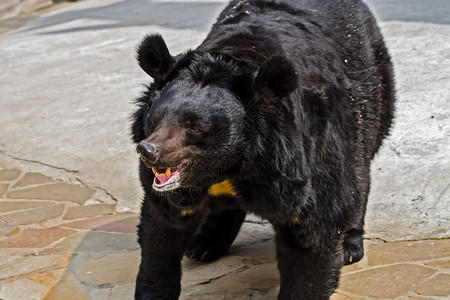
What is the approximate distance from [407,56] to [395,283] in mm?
A: 3569

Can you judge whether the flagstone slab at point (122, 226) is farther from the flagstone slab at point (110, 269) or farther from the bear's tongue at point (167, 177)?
the bear's tongue at point (167, 177)

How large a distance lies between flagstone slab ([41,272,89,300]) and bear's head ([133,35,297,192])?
1219 mm

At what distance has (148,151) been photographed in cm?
284

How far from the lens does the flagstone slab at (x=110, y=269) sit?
4.26 meters

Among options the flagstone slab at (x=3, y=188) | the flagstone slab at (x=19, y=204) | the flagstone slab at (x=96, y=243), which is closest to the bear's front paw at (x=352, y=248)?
the flagstone slab at (x=96, y=243)

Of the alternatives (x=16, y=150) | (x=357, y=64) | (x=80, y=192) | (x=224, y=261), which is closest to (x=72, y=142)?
(x=16, y=150)

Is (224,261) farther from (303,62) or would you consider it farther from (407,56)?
(407,56)

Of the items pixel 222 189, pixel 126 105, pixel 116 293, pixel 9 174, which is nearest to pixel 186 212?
pixel 222 189

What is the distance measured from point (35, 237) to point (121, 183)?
102cm

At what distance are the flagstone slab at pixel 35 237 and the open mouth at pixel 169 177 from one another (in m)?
2.07

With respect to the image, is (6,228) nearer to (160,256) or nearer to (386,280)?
(160,256)

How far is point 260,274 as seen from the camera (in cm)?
423

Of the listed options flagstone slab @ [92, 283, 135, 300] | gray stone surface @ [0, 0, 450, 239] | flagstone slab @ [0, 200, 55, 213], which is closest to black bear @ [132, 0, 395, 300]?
flagstone slab @ [92, 283, 135, 300]

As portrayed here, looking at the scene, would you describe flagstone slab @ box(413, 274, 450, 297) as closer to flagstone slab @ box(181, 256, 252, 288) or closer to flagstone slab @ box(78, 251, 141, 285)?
flagstone slab @ box(181, 256, 252, 288)
